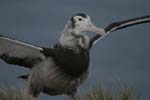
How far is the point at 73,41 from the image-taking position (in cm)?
293

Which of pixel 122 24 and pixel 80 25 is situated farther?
pixel 122 24

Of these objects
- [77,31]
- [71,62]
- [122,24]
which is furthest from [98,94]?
[122,24]

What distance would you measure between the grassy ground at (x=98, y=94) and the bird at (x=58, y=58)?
85 mm

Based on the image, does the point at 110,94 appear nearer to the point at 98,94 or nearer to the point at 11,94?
the point at 98,94

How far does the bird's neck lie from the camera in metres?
2.92

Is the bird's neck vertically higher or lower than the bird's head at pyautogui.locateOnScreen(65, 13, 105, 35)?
lower

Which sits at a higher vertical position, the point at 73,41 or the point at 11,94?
the point at 73,41

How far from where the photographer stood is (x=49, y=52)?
2.89 metres

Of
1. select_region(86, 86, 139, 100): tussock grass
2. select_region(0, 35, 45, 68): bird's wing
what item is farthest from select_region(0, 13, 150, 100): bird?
select_region(86, 86, 139, 100): tussock grass

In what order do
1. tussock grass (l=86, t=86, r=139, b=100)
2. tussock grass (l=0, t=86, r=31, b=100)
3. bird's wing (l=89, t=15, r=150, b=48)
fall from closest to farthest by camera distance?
tussock grass (l=0, t=86, r=31, b=100)
tussock grass (l=86, t=86, r=139, b=100)
bird's wing (l=89, t=15, r=150, b=48)

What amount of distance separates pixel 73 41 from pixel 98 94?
349mm

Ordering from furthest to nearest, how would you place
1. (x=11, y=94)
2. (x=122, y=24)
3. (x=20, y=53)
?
(x=122, y=24)
(x=20, y=53)
(x=11, y=94)

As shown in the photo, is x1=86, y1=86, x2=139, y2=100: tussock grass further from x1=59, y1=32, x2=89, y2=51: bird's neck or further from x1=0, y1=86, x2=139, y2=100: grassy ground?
x1=59, y1=32, x2=89, y2=51: bird's neck

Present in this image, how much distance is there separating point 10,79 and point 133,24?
853 mm
